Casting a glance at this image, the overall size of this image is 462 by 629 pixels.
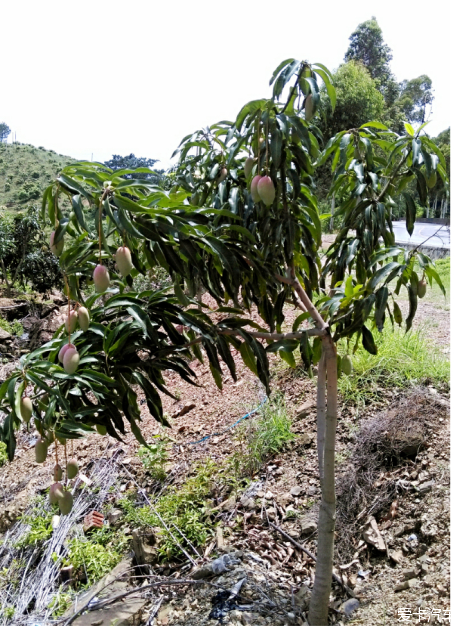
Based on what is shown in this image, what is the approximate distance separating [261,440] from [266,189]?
1.27 metres

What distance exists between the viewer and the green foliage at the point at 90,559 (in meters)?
1.56

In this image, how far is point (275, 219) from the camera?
94cm

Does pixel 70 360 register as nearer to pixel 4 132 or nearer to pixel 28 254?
pixel 28 254

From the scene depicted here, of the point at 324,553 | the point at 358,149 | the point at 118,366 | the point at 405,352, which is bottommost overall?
the point at 324,553

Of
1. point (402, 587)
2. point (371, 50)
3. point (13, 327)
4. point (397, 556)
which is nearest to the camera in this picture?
point (402, 587)

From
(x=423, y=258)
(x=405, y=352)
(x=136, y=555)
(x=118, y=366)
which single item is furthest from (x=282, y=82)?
(x=405, y=352)

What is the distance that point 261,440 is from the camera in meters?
1.87

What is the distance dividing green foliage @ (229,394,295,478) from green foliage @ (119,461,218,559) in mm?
110

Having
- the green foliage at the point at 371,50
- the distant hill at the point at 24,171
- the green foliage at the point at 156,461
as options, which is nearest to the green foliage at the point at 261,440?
the green foliage at the point at 156,461

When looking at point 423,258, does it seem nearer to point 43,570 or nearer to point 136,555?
point 136,555

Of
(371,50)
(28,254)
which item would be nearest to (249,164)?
(28,254)

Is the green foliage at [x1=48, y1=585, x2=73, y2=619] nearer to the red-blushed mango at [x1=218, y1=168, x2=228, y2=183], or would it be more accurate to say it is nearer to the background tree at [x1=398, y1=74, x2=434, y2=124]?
the red-blushed mango at [x1=218, y1=168, x2=228, y2=183]

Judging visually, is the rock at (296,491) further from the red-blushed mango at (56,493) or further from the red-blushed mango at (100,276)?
the red-blushed mango at (100,276)

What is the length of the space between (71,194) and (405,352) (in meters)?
1.71
